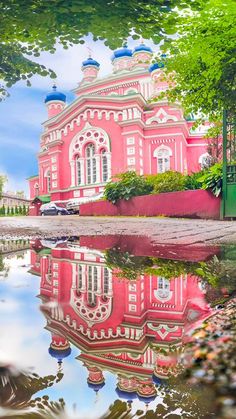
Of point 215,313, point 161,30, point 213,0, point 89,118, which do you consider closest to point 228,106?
point 213,0

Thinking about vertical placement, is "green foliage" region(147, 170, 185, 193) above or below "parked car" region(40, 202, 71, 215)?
above

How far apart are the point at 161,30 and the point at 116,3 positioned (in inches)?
40.1

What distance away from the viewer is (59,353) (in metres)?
0.66

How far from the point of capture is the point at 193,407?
0.47 meters

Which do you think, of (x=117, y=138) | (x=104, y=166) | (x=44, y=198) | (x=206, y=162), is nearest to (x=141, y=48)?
(x=117, y=138)

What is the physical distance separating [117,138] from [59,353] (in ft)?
60.9

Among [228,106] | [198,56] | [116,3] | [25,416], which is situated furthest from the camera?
[228,106]

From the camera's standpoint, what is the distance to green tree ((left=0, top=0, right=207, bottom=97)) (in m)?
4.06

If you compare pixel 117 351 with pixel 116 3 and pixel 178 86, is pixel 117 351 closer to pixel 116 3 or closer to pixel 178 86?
pixel 116 3

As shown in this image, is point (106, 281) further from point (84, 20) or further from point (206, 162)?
point (206, 162)

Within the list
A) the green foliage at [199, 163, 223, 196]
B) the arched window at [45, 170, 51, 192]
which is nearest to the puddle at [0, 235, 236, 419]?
the green foliage at [199, 163, 223, 196]

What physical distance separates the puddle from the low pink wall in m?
6.69

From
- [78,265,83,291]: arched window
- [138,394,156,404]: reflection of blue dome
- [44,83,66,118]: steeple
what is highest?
[44,83,66,118]: steeple

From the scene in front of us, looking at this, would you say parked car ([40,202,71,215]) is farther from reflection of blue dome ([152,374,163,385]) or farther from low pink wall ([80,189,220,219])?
reflection of blue dome ([152,374,163,385])
